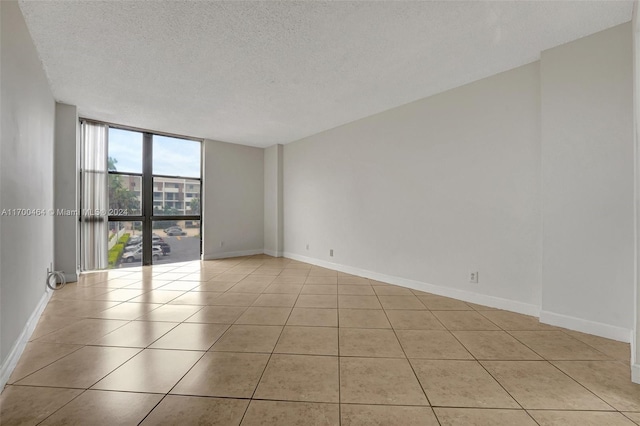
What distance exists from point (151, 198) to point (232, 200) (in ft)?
5.51

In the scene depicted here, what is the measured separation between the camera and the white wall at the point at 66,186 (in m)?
4.10

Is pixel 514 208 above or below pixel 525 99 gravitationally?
below

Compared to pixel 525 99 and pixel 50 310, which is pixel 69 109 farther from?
pixel 525 99

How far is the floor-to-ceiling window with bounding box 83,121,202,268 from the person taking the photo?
5023 millimetres

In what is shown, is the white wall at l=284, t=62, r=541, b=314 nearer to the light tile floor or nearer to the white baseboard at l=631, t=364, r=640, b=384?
the light tile floor

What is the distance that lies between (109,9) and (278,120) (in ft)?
9.08

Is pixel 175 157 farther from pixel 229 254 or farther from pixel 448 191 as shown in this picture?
pixel 448 191

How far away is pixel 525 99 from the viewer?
2.90 metres

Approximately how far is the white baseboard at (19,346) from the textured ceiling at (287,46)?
2630mm

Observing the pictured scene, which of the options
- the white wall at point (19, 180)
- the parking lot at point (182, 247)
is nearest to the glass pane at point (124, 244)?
the parking lot at point (182, 247)

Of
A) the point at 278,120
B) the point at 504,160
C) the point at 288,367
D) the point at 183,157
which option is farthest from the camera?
the point at 183,157

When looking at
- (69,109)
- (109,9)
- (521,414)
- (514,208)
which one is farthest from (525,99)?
(69,109)

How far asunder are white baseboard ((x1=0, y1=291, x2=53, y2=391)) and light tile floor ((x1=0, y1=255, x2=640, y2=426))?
5 centimetres

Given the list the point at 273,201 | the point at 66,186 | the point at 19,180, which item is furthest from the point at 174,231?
the point at 19,180
